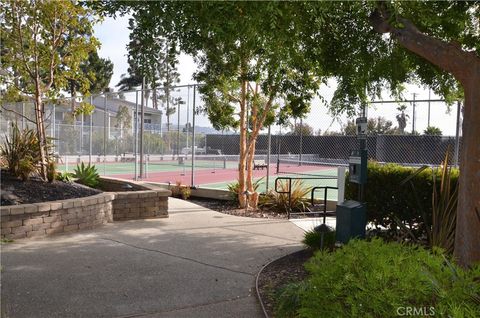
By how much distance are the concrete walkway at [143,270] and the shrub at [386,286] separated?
5.92ft

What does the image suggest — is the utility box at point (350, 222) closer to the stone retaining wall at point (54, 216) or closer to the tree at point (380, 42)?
the tree at point (380, 42)

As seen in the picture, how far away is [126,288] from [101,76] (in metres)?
41.1

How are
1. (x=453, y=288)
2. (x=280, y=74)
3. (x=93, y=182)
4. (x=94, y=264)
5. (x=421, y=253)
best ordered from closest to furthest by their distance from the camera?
(x=453, y=288), (x=421, y=253), (x=94, y=264), (x=280, y=74), (x=93, y=182)

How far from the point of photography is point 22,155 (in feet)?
28.7

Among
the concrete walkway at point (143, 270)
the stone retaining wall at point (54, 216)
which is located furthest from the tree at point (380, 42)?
the stone retaining wall at point (54, 216)

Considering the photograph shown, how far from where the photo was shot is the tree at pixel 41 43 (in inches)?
334

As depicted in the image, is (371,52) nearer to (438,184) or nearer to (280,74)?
(438,184)

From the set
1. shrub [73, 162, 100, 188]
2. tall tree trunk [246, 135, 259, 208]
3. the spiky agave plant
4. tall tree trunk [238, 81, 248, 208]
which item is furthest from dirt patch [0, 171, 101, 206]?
the spiky agave plant

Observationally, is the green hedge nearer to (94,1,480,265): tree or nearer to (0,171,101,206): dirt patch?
(94,1,480,265): tree

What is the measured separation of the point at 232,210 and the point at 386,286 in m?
8.43

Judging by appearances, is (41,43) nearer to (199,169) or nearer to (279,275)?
(279,275)

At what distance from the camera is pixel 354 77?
21.8 feet

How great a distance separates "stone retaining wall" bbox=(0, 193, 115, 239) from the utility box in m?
4.48

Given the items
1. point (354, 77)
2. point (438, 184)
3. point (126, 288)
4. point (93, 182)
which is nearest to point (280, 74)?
point (354, 77)
